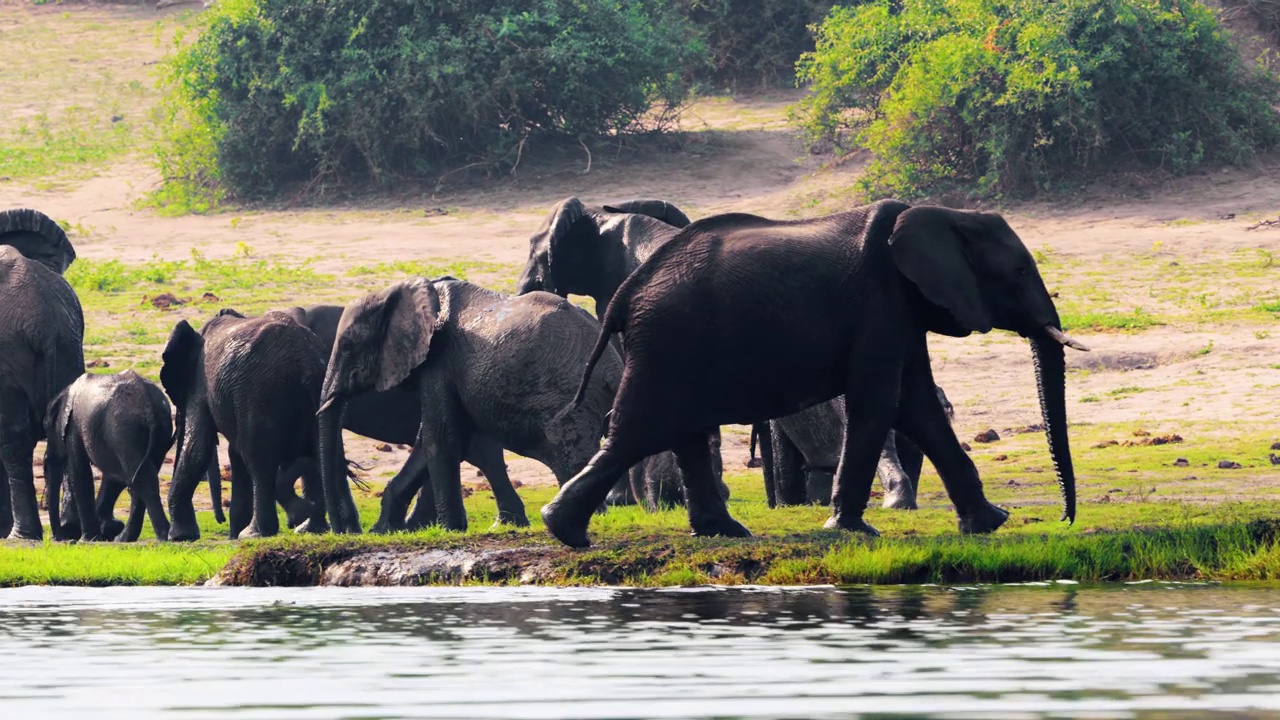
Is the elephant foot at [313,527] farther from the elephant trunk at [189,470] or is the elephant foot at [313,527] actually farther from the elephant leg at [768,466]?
the elephant leg at [768,466]

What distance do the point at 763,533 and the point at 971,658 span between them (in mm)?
4334

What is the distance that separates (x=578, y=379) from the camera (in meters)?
12.4

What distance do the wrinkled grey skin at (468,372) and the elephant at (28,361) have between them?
2424mm

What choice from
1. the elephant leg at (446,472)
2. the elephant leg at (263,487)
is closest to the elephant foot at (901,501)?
the elephant leg at (446,472)

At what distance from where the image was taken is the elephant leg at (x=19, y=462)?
14445 millimetres

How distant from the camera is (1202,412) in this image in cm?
1753

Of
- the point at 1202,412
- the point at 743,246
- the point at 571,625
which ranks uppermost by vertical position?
the point at 743,246

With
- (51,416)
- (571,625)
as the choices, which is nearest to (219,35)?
(51,416)

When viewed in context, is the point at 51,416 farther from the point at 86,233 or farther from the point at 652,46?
the point at 652,46

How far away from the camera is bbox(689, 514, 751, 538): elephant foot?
1099 cm

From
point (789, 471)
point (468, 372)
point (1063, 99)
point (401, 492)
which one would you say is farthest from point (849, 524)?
point (1063, 99)

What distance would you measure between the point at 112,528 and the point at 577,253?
4005 millimetres

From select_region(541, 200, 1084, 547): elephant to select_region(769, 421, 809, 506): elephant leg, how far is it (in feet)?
10.5

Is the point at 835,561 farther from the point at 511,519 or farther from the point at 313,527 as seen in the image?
the point at 313,527
